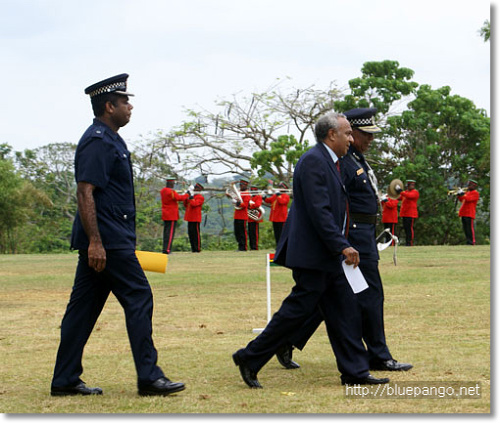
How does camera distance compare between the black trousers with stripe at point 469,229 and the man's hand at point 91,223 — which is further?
the black trousers with stripe at point 469,229

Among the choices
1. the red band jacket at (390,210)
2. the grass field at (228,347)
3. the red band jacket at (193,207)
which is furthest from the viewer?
the red band jacket at (390,210)

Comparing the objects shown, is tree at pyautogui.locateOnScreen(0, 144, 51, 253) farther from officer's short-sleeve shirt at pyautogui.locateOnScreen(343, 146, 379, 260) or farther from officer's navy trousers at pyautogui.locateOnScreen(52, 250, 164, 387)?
officer's navy trousers at pyautogui.locateOnScreen(52, 250, 164, 387)

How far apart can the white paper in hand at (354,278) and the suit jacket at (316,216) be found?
0.08 m

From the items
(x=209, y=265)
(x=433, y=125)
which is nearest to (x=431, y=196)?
(x=433, y=125)

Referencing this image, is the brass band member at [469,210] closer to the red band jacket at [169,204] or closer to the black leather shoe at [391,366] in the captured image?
the red band jacket at [169,204]

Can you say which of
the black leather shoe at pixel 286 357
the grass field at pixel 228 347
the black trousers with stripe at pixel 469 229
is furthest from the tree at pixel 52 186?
the black leather shoe at pixel 286 357

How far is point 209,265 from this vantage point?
20438 mm

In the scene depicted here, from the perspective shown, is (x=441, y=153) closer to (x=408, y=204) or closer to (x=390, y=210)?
(x=408, y=204)

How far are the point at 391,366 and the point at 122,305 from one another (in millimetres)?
2291

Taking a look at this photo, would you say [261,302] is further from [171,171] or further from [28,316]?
[171,171]

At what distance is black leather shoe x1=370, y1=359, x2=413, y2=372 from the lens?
7290 millimetres

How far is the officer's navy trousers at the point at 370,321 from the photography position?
7.45 metres

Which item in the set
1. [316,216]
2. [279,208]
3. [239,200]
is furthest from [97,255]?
[279,208]

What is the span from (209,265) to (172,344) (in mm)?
11447
